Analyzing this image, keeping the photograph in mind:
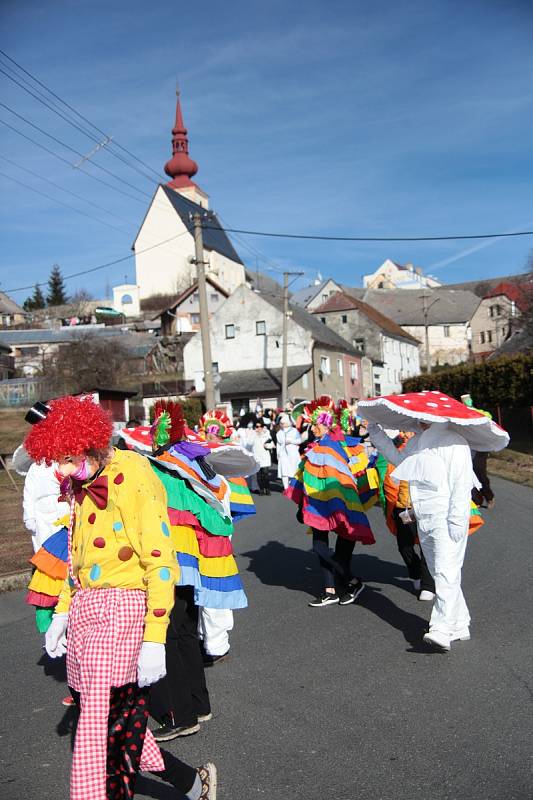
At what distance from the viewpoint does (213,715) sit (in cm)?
496

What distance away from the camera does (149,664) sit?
122 inches

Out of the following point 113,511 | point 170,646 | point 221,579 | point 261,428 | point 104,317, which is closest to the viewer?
point 113,511

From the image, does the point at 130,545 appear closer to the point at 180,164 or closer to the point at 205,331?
the point at 205,331

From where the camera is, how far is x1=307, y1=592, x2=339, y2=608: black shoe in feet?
25.1

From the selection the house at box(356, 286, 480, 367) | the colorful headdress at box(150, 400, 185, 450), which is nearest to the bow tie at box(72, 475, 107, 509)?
the colorful headdress at box(150, 400, 185, 450)

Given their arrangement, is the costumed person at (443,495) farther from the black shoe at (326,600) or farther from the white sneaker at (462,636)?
the black shoe at (326,600)

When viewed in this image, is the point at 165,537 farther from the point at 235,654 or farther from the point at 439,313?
the point at 439,313

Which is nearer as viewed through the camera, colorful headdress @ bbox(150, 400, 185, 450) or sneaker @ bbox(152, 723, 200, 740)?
sneaker @ bbox(152, 723, 200, 740)

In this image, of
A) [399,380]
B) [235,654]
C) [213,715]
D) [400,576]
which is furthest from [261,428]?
[399,380]

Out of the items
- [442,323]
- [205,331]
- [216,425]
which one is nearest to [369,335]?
[442,323]

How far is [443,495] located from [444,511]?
0.40 ft

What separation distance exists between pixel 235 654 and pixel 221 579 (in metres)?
1.19

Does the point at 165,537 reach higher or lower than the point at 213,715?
higher

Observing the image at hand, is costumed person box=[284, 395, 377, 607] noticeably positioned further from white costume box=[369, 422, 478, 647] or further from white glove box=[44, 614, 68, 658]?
white glove box=[44, 614, 68, 658]
